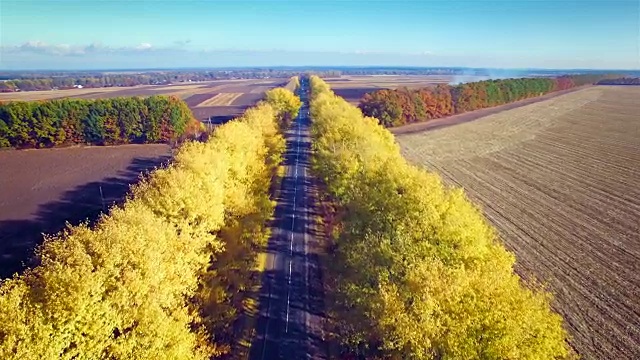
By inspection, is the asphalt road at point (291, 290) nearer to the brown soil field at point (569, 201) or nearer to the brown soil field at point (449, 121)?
the brown soil field at point (569, 201)

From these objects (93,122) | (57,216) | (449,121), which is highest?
(93,122)

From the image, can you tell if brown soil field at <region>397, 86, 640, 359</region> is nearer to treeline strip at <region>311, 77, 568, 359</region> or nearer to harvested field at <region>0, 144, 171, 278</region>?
treeline strip at <region>311, 77, 568, 359</region>

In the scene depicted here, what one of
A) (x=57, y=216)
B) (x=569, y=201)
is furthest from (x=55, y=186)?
(x=569, y=201)

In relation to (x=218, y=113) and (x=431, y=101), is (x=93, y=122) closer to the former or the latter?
(x=218, y=113)

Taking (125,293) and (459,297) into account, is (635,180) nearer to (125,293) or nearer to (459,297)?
(459,297)

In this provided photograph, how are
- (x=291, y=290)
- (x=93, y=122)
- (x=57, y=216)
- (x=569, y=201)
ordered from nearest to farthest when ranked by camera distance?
(x=291, y=290) → (x=57, y=216) → (x=569, y=201) → (x=93, y=122)

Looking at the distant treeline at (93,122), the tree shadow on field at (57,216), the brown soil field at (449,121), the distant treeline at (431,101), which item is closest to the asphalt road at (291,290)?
the tree shadow on field at (57,216)

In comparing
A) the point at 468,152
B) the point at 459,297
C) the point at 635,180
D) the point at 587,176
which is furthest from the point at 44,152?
the point at 635,180

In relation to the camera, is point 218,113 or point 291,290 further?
point 218,113
